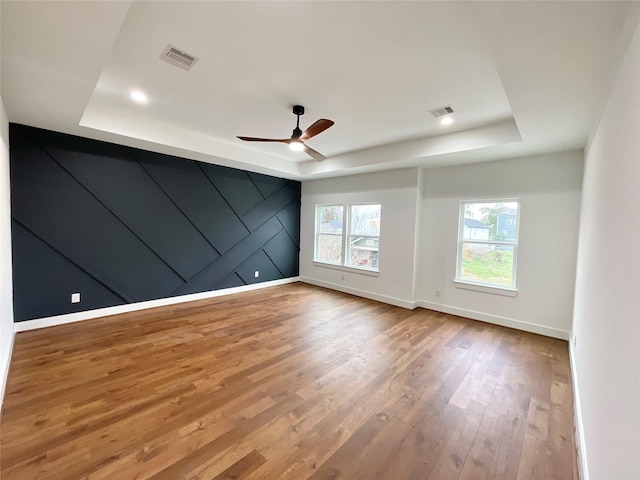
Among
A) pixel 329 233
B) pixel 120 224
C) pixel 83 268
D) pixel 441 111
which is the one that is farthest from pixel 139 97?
pixel 329 233

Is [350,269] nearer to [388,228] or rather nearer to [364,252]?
[364,252]

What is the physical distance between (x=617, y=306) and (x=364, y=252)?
4521 mm

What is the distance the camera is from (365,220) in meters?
5.79

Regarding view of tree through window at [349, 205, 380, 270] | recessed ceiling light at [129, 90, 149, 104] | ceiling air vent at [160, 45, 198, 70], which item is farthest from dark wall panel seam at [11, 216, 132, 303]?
view of tree through window at [349, 205, 380, 270]

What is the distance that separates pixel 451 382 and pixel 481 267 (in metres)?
2.43

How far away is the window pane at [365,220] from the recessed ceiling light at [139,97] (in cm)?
400

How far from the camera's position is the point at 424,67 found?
93.1 inches

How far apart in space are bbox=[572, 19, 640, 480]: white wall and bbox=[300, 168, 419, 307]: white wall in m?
3.02

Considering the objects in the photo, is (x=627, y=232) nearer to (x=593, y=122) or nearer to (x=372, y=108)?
(x=593, y=122)

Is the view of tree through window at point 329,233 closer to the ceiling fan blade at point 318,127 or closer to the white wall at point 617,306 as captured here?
the ceiling fan blade at point 318,127

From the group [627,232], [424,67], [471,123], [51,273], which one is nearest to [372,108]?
[424,67]

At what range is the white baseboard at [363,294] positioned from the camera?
5.00 m

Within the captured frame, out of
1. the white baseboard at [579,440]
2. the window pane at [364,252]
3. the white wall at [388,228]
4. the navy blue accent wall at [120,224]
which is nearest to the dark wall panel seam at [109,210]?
the navy blue accent wall at [120,224]

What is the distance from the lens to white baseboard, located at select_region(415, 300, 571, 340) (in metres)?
3.75
